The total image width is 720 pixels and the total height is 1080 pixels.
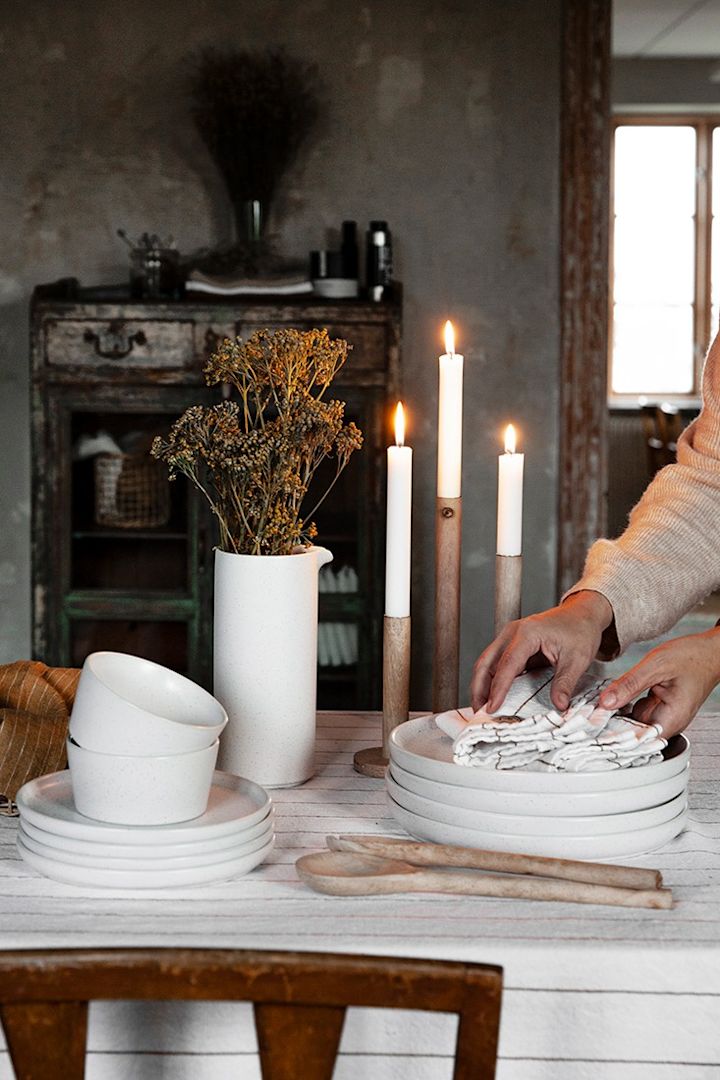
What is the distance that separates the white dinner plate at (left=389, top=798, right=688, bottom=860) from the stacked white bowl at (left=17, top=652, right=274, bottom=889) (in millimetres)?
144

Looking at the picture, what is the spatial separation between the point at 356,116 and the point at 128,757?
3185mm

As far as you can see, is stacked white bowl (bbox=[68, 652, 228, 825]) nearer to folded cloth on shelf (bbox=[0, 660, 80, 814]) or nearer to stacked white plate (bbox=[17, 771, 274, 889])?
stacked white plate (bbox=[17, 771, 274, 889])

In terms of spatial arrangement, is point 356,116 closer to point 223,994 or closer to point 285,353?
point 285,353

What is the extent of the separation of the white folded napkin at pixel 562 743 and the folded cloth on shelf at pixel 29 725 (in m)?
0.38

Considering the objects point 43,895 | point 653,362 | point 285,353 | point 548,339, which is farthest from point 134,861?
point 653,362

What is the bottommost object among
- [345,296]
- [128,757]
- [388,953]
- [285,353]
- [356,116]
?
[388,953]

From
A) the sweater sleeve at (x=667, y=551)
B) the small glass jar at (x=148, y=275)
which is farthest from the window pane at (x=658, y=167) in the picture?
the sweater sleeve at (x=667, y=551)

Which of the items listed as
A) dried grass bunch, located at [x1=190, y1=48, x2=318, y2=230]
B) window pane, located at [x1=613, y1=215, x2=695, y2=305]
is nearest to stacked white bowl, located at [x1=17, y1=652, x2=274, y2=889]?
dried grass bunch, located at [x1=190, y1=48, x2=318, y2=230]

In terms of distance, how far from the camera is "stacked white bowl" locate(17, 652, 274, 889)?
1.05m

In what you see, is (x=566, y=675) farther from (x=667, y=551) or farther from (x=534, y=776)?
(x=667, y=551)

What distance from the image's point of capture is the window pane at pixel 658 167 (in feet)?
25.0

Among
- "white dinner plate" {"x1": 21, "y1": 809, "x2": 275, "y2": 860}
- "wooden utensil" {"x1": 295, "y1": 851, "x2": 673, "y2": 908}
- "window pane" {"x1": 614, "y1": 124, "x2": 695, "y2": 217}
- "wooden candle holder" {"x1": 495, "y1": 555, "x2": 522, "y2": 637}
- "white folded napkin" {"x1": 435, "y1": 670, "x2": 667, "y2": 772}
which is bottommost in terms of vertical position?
"wooden utensil" {"x1": 295, "y1": 851, "x2": 673, "y2": 908}

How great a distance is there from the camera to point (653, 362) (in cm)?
776

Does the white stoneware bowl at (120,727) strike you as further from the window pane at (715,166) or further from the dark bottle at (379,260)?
the window pane at (715,166)
